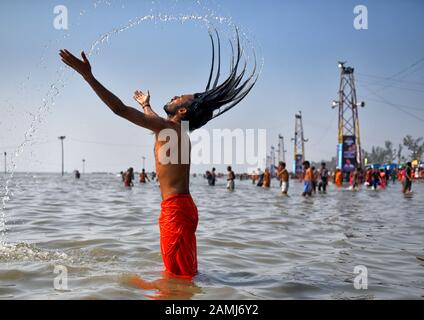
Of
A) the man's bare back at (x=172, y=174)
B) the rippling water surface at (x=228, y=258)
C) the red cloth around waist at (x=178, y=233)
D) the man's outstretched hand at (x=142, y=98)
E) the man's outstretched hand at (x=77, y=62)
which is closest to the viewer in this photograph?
the man's outstretched hand at (x=77, y=62)

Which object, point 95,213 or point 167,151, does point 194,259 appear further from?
point 95,213

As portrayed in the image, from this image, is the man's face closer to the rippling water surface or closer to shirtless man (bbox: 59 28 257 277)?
shirtless man (bbox: 59 28 257 277)

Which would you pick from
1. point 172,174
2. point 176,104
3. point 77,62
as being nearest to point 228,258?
point 172,174

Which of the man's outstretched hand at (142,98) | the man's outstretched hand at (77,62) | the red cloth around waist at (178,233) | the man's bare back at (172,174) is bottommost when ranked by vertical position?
the red cloth around waist at (178,233)

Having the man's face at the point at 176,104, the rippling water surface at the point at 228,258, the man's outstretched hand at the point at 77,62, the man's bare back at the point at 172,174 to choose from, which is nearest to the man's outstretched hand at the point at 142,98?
the man's face at the point at 176,104

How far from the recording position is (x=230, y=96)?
5.18 m

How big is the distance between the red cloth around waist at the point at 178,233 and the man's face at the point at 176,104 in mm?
913

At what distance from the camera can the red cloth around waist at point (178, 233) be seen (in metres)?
4.55

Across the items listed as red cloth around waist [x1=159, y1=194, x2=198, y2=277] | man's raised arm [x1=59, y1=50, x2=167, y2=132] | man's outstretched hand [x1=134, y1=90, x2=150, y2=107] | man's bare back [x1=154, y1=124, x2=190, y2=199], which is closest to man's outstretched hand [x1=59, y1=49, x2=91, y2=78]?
man's raised arm [x1=59, y1=50, x2=167, y2=132]

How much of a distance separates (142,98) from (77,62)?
1345 mm

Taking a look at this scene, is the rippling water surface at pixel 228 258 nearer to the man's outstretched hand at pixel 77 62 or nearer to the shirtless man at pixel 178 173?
the shirtless man at pixel 178 173

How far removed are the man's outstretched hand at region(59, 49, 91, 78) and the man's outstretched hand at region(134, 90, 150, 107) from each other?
1219 mm
